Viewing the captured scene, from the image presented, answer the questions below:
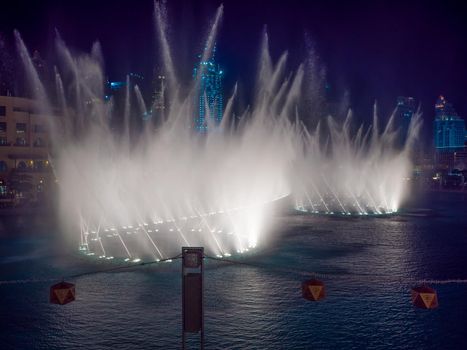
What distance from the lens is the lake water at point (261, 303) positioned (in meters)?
9.72

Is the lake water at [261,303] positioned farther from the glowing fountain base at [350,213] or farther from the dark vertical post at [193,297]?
the glowing fountain base at [350,213]

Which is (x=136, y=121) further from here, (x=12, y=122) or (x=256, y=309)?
(x=256, y=309)

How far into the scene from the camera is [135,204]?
36.1 m

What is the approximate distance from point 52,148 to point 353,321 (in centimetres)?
5627

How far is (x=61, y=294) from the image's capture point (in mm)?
8750

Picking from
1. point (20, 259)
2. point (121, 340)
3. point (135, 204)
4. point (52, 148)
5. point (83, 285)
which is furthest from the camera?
point (52, 148)

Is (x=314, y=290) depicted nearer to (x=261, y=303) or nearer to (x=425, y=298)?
(x=425, y=298)

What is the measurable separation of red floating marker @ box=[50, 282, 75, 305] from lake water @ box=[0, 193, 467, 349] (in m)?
1.26

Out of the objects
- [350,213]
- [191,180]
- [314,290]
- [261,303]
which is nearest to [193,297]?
[314,290]

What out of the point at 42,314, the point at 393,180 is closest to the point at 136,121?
the point at 393,180

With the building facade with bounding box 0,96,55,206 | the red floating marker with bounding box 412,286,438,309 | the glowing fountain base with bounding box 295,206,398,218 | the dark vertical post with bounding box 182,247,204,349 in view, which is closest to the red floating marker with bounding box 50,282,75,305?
the dark vertical post with bounding box 182,247,204,349

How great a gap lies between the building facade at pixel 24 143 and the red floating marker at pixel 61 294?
1740 inches

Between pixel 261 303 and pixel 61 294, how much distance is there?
17.2 feet

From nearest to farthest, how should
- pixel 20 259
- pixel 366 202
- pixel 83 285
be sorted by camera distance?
pixel 83 285 < pixel 20 259 < pixel 366 202
